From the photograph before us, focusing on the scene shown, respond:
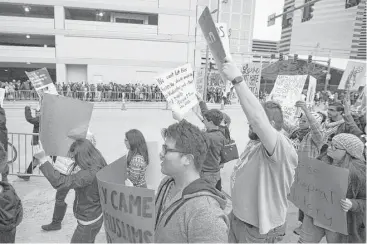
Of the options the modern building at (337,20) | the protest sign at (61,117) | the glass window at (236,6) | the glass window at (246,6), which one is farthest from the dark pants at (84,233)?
the glass window at (246,6)

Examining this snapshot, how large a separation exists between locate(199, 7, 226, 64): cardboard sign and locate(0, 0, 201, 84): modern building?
27.8 metres

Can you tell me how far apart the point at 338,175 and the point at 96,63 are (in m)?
30.4

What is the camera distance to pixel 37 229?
419 cm

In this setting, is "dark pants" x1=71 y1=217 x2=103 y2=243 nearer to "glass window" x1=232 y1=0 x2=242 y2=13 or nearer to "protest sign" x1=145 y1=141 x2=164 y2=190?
"protest sign" x1=145 y1=141 x2=164 y2=190

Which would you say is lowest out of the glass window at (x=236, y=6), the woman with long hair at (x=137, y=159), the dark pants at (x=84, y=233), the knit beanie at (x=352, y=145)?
the dark pants at (x=84, y=233)

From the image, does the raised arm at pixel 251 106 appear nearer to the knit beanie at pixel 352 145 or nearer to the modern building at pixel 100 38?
the knit beanie at pixel 352 145

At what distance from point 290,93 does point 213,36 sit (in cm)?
356

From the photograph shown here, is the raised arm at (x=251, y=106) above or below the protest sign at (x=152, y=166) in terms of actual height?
above

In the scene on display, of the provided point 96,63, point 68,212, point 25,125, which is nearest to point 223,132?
point 68,212

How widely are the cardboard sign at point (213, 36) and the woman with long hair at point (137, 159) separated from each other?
1.72m

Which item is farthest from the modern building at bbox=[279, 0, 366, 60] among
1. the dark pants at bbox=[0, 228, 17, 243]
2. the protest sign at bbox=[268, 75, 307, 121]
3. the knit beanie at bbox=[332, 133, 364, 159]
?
the dark pants at bbox=[0, 228, 17, 243]

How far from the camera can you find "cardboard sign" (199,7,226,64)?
2027 millimetres

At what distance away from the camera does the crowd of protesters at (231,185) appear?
5.28ft

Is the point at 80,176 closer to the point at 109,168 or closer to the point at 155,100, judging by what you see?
the point at 109,168
